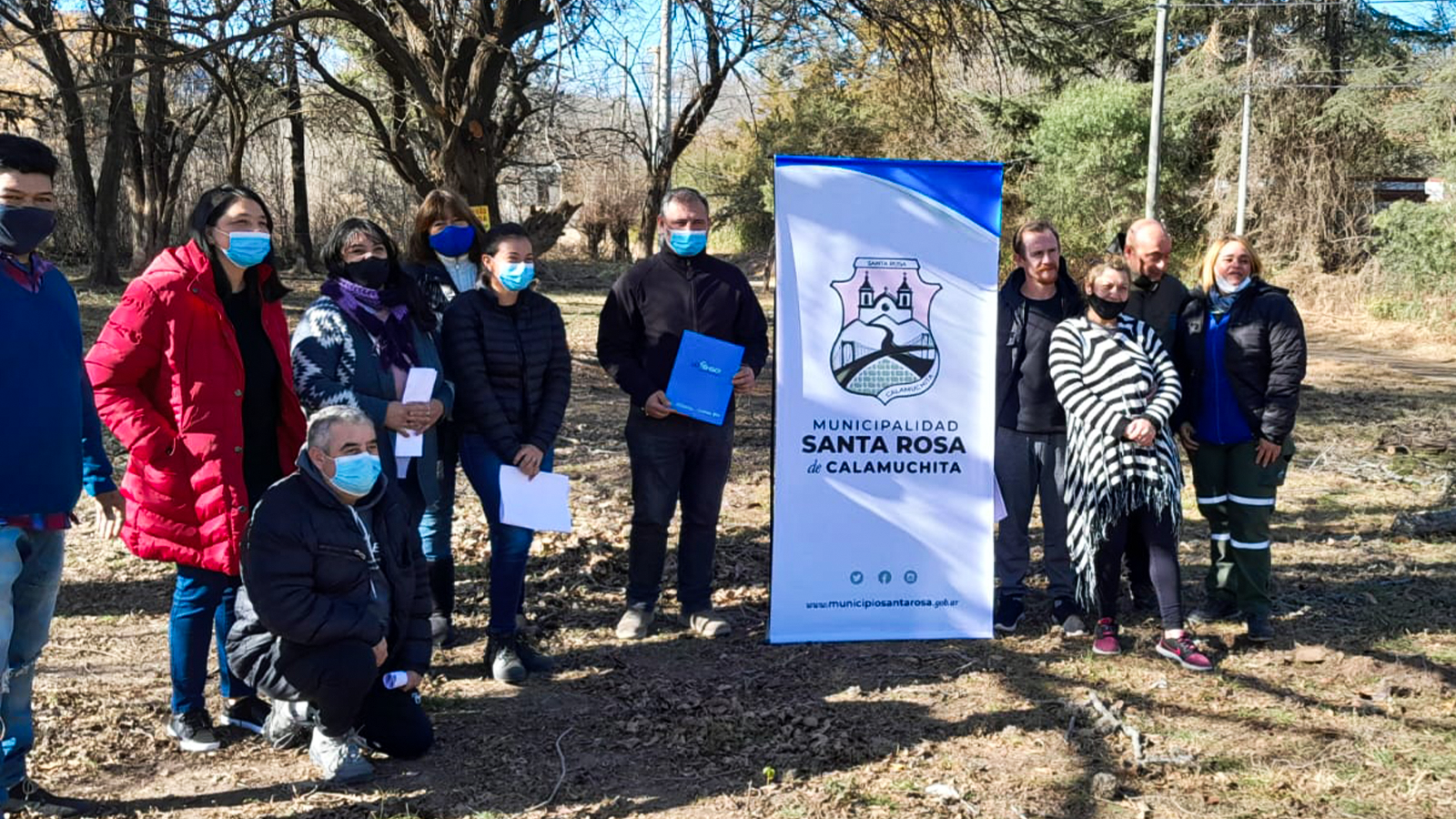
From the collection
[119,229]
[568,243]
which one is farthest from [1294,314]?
[568,243]

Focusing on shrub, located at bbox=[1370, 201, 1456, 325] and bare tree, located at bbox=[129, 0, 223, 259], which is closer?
shrub, located at bbox=[1370, 201, 1456, 325]

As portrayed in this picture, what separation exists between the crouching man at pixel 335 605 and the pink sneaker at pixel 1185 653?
121 inches

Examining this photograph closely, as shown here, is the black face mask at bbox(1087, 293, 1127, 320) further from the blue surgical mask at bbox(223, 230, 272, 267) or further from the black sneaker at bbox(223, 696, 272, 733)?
the black sneaker at bbox(223, 696, 272, 733)

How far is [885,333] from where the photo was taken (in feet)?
17.2

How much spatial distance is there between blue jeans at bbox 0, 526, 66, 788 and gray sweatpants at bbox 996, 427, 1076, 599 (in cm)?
382

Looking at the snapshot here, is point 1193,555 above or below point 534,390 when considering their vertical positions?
below

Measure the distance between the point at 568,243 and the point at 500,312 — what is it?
42754mm

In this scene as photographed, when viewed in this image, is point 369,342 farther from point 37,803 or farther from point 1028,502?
point 1028,502

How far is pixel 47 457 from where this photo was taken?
3439 mm

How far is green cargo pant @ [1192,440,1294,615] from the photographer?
532 centimetres

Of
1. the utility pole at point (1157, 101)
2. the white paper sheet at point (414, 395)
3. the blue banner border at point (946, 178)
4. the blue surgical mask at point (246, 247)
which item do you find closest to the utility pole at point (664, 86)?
the blue banner border at point (946, 178)

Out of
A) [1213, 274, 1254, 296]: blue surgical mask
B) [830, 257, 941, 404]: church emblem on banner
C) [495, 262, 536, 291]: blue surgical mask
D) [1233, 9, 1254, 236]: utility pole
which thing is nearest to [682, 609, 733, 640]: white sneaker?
[830, 257, 941, 404]: church emblem on banner

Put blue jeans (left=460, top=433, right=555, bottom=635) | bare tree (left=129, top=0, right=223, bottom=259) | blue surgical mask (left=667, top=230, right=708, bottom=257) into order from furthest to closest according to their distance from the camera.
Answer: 1. bare tree (left=129, top=0, right=223, bottom=259)
2. blue surgical mask (left=667, top=230, right=708, bottom=257)
3. blue jeans (left=460, top=433, right=555, bottom=635)

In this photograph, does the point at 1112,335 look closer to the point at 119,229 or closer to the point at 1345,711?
the point at 1345,711
